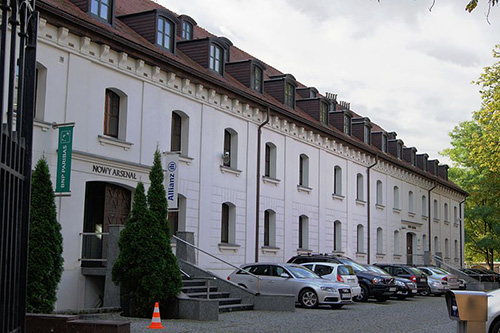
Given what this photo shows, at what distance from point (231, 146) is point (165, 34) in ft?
18.3

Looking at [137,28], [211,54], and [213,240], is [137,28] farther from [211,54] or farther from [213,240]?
[213,240]

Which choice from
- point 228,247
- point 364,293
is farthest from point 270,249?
point 364,293

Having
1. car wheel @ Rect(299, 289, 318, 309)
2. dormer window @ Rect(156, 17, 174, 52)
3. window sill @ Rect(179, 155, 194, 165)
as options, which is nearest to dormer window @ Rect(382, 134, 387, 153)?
window sill @ Rect(179, 155, 194, 165)

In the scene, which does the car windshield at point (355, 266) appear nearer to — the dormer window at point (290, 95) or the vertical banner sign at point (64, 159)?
the dormer window at point (290, 95)

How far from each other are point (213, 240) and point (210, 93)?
215 inches

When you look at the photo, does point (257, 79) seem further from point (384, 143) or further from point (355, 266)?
point (384, 143)

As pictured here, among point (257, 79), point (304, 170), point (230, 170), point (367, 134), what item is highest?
point (257, 79)

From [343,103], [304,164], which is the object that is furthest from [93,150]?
[343,103]

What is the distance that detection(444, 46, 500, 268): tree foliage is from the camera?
3158cm

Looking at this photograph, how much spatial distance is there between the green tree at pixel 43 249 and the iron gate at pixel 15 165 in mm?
7886

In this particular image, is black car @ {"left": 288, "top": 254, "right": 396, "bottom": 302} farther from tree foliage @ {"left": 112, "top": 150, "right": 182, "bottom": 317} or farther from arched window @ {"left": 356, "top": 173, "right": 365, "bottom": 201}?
arched window @ {"left": 356, "top": 173, "right": 365, "bottom": 201}

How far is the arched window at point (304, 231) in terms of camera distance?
3203cm

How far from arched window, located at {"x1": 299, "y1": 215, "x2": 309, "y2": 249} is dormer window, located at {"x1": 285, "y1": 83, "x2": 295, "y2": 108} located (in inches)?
217

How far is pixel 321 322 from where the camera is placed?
16969 millimetres
